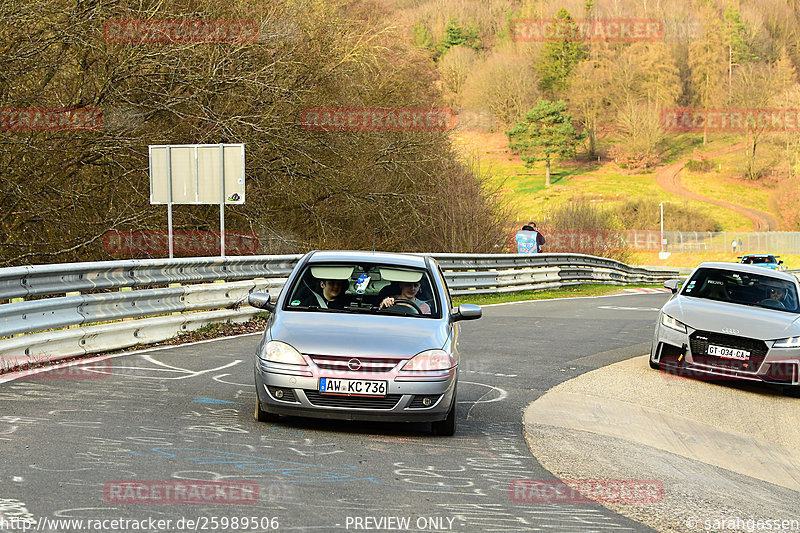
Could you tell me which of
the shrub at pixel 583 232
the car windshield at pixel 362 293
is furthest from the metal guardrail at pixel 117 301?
the shrub at pixel 583 232

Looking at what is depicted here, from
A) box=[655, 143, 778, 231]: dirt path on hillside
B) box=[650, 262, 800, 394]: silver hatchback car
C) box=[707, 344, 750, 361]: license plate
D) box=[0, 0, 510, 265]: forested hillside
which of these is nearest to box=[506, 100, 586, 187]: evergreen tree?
box=[655, 143, 778, 231]: dirt path on hillside

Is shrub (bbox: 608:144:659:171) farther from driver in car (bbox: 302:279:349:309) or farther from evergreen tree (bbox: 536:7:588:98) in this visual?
driver in car (bbox: 302:279:349:309)

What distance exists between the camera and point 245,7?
23000mm

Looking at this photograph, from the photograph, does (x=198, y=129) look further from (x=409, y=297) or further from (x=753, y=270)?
(x=409, y=297)

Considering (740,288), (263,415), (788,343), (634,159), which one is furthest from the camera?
(634,159)

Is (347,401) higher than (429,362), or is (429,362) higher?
(429,362)

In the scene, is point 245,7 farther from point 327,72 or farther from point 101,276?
point 101,276

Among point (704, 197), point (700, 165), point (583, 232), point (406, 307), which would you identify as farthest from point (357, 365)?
point (700, 165)

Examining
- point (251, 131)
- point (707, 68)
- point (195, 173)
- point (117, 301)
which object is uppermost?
point (707, 68)

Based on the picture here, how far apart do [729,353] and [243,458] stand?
22.7 ft

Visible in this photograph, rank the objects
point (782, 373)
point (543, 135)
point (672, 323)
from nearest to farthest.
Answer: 1. point (782, 373)
2. point (672, 323)
3. point (543, 135)

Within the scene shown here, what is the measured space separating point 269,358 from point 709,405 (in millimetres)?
5155

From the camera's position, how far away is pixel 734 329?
11.4 meters

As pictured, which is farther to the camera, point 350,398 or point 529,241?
point 529,241
